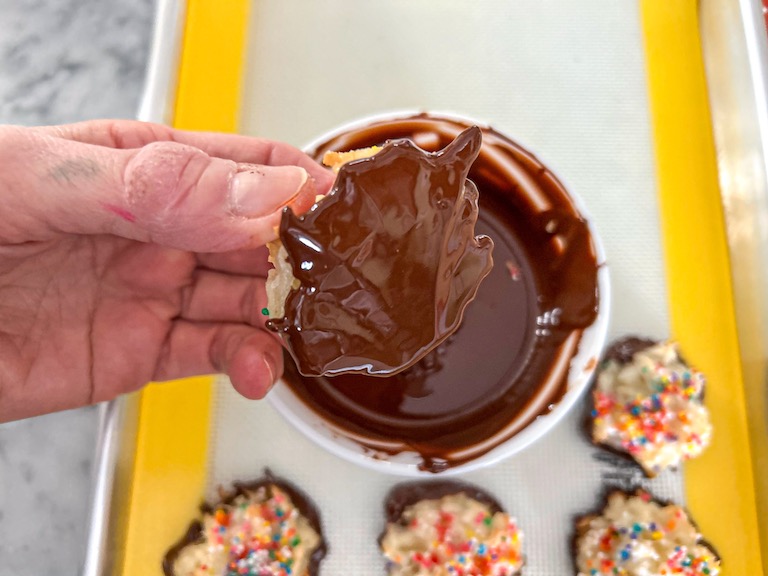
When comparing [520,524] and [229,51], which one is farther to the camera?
[229,51]

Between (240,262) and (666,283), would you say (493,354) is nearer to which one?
(666,283)

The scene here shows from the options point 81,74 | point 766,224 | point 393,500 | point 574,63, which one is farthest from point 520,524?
point 81,74

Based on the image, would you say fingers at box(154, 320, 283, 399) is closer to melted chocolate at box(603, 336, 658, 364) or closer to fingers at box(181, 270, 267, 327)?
fingers at box(181, 270, 267, 327)

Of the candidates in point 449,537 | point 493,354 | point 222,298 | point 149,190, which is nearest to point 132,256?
point 222,298

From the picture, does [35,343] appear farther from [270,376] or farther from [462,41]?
[462,41]

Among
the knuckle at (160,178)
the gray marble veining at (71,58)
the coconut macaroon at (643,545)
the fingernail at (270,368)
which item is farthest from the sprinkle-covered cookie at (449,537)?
the gray marble veining at (71,58)
